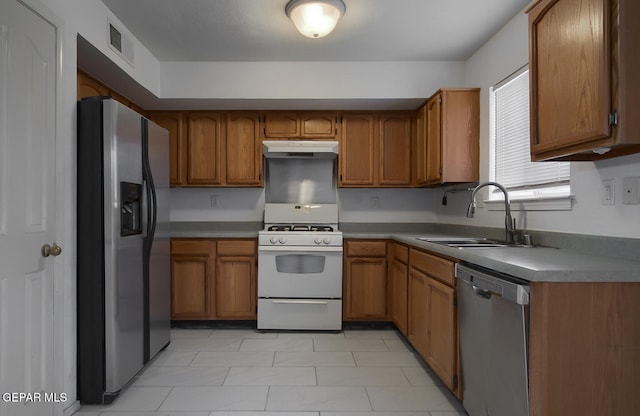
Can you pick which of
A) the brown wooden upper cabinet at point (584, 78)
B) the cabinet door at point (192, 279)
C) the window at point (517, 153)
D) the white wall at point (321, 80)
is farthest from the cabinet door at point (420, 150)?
the cabinet door at point (192, 279)

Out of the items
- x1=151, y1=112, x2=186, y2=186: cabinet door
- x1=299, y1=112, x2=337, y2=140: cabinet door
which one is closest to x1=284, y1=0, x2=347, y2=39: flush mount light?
x1=299, y1=112, x2=337, y2=140: cabinet door

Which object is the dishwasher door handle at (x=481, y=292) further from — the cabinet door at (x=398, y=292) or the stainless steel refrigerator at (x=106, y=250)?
the stainless steel refrigerator at (x=106, y=250)

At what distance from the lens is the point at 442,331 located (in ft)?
7.17

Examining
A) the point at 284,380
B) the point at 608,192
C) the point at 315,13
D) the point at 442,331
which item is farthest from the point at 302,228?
the point at 608,192

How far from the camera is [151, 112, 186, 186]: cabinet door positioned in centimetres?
370

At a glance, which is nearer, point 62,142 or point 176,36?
point 62,142

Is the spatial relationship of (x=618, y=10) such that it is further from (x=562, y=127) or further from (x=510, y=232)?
(x=510, y=232)

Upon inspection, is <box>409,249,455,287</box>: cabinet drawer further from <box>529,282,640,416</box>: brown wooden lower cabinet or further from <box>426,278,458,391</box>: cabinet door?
<box>529,282,640,416</box>: brown wooden lower cabinet

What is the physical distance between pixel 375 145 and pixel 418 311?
176 cm

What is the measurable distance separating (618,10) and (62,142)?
248 cm

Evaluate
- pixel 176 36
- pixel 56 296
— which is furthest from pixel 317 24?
pixel 56 296

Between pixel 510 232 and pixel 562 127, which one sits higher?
pixel 562 127

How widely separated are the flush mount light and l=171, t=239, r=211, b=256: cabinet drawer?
201 centimetres

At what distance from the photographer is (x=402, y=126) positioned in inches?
148
